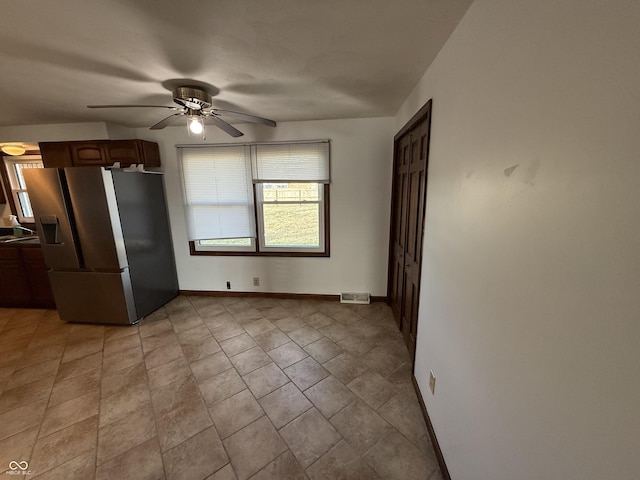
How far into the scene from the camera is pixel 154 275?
3.26 metres

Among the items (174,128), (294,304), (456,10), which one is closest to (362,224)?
(294,304)

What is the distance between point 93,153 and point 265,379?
328 centimetres

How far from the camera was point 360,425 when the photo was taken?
169 centimetres

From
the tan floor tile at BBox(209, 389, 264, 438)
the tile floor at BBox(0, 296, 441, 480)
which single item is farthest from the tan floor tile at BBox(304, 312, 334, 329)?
the tan floor tile at BBox(209, 389, 264, 438)

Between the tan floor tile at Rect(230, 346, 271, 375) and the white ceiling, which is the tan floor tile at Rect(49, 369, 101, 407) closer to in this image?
the tan floor tile at Rect(230, 346, 271, 375)

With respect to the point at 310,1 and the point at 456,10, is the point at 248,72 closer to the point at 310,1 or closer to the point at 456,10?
the point at 310,1

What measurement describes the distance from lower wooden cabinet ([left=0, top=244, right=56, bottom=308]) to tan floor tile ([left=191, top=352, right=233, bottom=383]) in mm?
2579

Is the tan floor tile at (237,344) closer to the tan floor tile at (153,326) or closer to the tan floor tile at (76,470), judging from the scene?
the tan floor tile at (153,326)

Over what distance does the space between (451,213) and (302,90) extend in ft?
5.20

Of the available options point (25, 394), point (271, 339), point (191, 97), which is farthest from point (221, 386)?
point (191, 97)

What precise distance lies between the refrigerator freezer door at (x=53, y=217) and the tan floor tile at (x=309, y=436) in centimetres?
294

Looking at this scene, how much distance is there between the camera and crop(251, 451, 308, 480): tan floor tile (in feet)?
4.60

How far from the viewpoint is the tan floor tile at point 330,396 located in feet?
6.00

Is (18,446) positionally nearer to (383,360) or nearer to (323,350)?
(323,350)
